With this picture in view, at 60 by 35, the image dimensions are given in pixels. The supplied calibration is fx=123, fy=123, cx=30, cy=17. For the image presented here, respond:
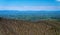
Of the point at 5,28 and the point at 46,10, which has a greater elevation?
the point at 46,10

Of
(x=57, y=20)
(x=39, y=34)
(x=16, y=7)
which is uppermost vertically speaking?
(x=16, y=7)

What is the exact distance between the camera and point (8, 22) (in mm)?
1105

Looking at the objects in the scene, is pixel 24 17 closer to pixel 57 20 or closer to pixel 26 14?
pixel 26 14

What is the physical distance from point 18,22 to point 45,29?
0.25 metres

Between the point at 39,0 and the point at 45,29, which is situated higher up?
the point at 39,0

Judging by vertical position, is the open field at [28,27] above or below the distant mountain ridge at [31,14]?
below

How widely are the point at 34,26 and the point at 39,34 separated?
0.29ft

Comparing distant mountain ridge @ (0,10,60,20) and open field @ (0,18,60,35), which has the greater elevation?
distant mountain ridge @ (0,10,60,20)

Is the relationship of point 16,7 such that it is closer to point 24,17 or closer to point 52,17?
point 24,17

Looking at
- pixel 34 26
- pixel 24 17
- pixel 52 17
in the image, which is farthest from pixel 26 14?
pixel 52 17

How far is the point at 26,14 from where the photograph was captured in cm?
112

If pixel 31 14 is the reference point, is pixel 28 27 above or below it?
below

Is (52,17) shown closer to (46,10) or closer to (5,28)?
(46,10)

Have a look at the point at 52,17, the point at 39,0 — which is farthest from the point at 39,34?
the point at 39,0
